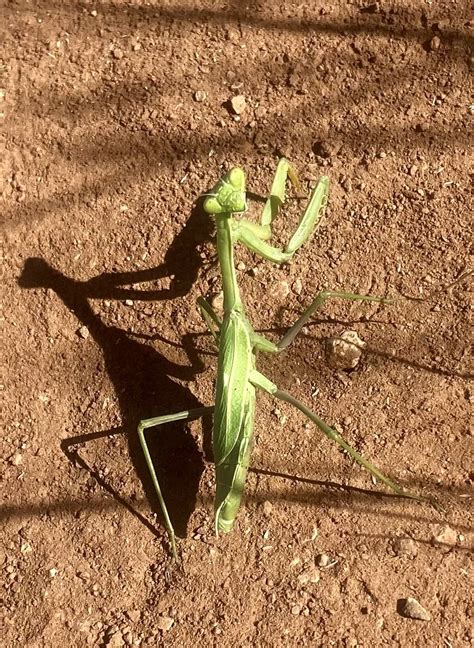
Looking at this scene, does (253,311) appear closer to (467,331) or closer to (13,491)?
(467,331)

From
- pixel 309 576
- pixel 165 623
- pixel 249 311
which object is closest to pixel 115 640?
pixel 165 623

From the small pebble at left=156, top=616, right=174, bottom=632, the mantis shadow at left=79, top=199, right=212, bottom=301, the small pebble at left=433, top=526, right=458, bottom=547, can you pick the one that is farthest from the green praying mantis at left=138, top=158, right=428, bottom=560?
the mantis shadow at left=79, top=199, right=212, bottom=301

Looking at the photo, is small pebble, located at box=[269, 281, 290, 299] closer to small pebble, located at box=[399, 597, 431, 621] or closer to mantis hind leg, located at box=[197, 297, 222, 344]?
mantis hind leg, located at box=[197, 297, 222, 344]

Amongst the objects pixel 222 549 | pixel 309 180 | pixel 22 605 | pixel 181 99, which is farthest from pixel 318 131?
pixel 22 605

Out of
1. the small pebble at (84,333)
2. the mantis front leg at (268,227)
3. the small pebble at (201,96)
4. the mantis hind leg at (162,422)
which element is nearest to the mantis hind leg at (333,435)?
the mantis hind leg at (162,422)

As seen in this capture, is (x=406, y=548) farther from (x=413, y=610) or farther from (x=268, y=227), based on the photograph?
(x=268, y=227)
